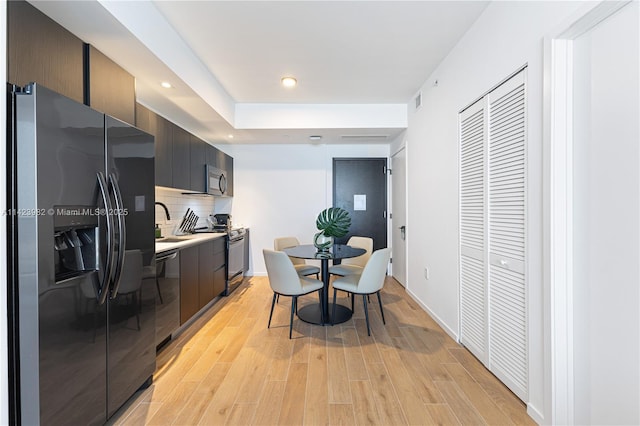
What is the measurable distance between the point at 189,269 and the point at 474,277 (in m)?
2.55

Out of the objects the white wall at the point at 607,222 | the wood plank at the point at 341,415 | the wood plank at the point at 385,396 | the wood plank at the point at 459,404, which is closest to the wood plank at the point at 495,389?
the wood plank at the point at 459,404

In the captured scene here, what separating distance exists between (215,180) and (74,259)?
8.90 ft

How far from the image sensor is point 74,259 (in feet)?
4.42

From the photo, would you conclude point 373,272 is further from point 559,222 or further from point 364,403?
point 559,222

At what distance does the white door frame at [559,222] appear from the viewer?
4.50ft

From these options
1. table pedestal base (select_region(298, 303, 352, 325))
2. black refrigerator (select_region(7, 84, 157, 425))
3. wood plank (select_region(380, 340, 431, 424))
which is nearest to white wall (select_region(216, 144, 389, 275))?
table pedestal base (select_region(298, 303, 352, 325))

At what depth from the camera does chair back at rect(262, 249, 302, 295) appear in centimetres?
249

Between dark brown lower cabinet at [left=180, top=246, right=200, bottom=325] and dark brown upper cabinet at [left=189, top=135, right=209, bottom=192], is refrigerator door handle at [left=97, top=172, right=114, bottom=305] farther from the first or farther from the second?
dark brown upper cabinet at [left=189, top=135, right=209, bottom=192]

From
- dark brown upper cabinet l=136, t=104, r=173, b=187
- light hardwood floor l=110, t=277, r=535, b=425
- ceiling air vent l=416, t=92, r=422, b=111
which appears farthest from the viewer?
ceiling air vent l=416, t=92, r=422, b=111

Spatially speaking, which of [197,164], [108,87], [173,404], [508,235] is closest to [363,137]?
[197,164]

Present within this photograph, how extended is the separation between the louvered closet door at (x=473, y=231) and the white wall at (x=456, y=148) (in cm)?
10

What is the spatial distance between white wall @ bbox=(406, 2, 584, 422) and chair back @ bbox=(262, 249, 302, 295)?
4.72 feet

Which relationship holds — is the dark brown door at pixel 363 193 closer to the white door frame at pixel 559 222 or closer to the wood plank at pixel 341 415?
the wood plank at pixel 341 415

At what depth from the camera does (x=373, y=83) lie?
3.18m
